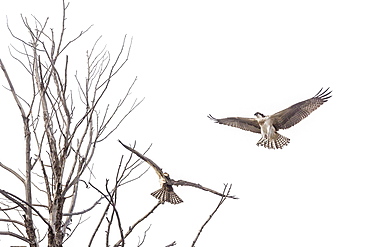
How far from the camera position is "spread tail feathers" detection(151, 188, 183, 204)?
11.5 feet

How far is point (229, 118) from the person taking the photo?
5953mm

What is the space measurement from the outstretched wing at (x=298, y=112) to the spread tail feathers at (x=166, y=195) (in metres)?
2.27

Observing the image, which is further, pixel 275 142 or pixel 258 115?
pixel 258 115

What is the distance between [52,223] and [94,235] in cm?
22

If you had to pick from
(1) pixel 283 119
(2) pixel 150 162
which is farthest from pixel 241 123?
(2) pixel 150 162

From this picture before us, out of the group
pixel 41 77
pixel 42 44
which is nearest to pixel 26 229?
pixel 41 77

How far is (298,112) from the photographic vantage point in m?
5.68

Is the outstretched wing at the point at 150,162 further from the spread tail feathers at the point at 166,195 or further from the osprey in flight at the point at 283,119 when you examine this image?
the osprey in flight at the point at 283,119

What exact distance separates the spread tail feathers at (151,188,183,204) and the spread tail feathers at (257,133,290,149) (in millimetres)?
2052

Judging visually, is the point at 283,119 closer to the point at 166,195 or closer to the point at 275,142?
the point at 275,142

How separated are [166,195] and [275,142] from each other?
221 centimetres

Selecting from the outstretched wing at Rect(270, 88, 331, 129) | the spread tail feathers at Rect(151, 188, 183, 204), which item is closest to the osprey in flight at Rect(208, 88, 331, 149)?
the outstretched wing at Rect(270, 88, 331, 129)

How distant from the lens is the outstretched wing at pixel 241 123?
588cm

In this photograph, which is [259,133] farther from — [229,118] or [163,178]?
[163,178]
